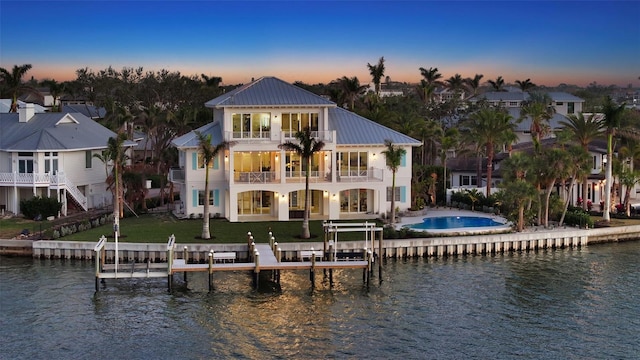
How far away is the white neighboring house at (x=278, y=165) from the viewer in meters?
59.3

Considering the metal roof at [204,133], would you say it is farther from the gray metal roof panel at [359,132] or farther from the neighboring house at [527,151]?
the neighboring house at [527,151]

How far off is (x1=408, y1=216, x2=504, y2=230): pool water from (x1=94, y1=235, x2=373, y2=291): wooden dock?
35.1ft

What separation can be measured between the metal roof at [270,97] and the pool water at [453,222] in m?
10.2

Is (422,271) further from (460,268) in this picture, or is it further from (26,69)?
(26,69)

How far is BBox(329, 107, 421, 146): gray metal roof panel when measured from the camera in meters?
61.1

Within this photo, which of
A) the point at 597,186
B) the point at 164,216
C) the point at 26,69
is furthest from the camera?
the point at 26,69

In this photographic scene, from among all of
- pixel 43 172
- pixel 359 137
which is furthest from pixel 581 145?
pixel 43 172

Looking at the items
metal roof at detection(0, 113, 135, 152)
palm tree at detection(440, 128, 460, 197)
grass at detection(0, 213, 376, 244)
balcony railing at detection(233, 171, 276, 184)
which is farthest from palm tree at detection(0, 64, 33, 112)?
palm tree at detection(440, 128, 460, 197)

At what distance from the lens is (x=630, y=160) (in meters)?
70.6

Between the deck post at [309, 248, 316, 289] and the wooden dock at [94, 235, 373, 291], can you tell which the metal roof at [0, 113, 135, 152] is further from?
the deck post at [309, 248, 316, 289]

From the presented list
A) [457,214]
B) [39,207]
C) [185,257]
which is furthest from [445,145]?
[39,207]

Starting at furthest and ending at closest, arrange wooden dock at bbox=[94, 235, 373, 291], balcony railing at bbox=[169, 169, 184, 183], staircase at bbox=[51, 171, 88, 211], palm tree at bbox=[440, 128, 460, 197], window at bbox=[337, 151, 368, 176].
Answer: palm tree at bbox=[440, 128, 460, 197]
staircase at bbox=[51, 171, 88, 211]
balcony railing at bbox=[169, 169, 184, 183]
window at bbox=[337, 151, 368, 176]
wooden dock at bbox=[94, 235, 373, 291]


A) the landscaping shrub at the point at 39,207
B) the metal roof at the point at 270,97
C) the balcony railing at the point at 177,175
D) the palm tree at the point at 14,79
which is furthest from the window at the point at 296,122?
the palm tree at the point at 14,79

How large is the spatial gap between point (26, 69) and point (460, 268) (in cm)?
5254
